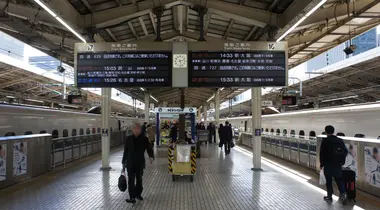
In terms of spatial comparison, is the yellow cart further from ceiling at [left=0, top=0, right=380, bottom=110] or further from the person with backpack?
ceiling at [left=0, top=0, right=380, bottom=110]

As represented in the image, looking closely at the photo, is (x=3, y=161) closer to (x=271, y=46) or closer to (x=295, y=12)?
(x=271, y=46)

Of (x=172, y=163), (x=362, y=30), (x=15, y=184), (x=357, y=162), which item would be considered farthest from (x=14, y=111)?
(x=362, y=30)

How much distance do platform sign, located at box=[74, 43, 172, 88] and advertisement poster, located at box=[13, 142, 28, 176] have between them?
8.47 feet

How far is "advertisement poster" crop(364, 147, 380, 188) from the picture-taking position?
7.56 meters

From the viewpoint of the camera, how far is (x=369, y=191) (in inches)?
311

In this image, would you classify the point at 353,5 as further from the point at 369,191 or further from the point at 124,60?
the point at 124,60

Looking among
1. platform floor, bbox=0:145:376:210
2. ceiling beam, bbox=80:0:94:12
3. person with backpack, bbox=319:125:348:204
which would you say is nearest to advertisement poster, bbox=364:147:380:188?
person with backpack, bbox=319:125:348:204

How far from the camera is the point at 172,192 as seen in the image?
8094mm

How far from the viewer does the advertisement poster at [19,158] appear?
357 inches

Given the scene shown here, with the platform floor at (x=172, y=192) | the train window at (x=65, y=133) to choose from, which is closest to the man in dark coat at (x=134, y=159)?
the platform floor at (x=172, y=192)

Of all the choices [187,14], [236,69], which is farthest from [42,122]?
[236,69]

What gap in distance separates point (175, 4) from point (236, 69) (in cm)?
268

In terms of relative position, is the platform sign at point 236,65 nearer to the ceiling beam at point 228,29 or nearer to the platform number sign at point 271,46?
the platform number sign at point 271,46

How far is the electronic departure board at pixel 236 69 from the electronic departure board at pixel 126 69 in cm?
76
